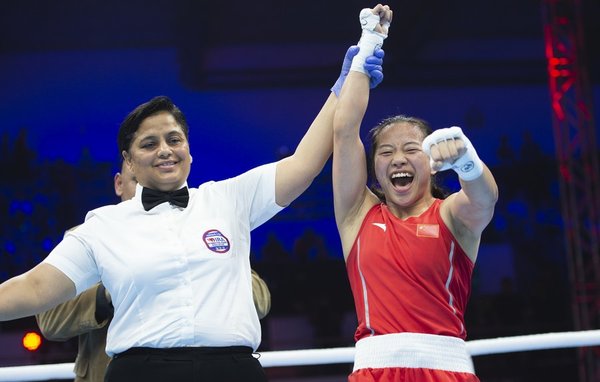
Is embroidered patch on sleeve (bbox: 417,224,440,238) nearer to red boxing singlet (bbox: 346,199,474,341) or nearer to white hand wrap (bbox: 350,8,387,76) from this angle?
red boxing singlet (bbox: 346,199,474,341)

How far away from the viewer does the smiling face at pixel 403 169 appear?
6.32ft

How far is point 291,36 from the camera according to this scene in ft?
26.2

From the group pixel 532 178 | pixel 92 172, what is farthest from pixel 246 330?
pixel 532 178

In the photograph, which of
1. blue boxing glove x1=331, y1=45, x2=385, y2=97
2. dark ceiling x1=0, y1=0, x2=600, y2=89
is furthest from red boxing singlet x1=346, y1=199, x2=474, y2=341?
dark ceiling x1=0, y1=0, x2=600, y2=89

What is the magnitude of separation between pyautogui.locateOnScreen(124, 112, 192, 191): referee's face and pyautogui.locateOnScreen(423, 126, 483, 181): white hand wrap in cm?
57

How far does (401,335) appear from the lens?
179 centimetres

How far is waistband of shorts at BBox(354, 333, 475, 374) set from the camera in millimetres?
1776

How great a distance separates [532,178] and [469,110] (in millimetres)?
940

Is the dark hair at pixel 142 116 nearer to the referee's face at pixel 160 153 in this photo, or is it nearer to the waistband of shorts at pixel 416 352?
the referee's face at pixel 160 153

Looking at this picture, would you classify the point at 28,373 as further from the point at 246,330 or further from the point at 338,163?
the point at 338,163

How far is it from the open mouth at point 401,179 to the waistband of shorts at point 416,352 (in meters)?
0.38

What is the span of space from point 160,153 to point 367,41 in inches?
22.7

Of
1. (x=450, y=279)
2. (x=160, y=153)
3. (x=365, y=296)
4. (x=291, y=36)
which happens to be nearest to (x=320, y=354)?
(x=365, y=296)

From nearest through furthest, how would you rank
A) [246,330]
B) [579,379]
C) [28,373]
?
[246,330] → [28,373] → [579,379]
